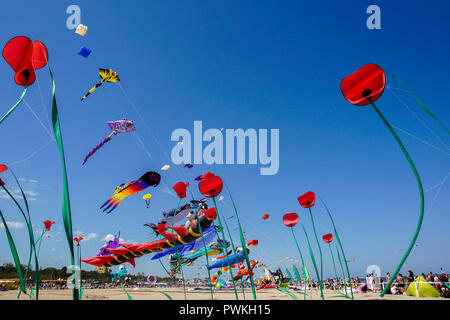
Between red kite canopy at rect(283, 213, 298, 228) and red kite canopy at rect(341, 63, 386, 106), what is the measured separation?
2.91 metres

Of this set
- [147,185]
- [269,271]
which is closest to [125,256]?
[147,185]

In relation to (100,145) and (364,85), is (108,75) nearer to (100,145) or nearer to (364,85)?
(100,145)

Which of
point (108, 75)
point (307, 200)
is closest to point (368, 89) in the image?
point (307, 200)

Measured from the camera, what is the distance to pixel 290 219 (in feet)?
17.3

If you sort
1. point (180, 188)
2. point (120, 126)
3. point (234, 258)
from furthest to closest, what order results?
point (234, 258) → point (120, 126) → point (180, 188)

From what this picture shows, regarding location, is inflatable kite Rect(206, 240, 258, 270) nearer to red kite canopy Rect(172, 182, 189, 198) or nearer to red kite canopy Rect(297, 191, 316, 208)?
red kite canopy Rect(172, 182, 189, 198)

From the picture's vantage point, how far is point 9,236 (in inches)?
108

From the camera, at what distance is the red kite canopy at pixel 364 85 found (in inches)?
104

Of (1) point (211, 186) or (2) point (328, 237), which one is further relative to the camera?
(2) point (328, 237)

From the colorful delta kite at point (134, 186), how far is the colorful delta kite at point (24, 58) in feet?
26.8

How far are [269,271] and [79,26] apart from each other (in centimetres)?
1949

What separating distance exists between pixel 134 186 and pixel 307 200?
25.9 feet
